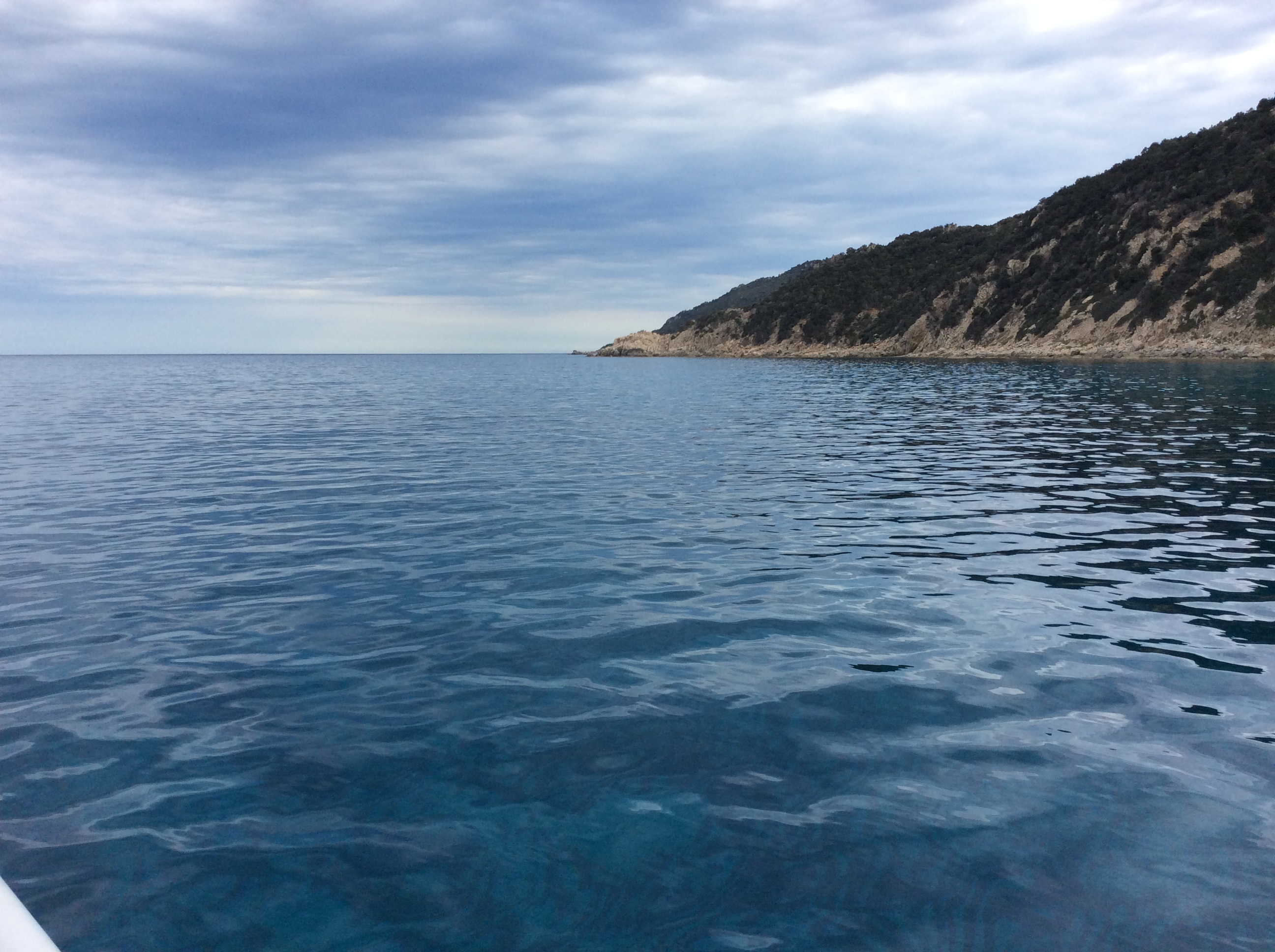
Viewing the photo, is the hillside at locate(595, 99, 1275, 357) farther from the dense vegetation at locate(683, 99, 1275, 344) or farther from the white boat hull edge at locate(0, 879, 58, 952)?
the white boat hull edge at locate(0, 879, 58, 952)

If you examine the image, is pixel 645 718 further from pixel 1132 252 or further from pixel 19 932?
pixel 1132 252

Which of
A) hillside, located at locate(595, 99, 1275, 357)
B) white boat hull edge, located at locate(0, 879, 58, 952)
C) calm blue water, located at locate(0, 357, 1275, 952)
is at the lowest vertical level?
calm blue water, located at locate(0, 357, 1275, 952)

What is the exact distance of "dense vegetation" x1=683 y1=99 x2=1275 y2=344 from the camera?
72.7 metres

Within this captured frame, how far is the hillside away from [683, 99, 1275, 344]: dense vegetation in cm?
15

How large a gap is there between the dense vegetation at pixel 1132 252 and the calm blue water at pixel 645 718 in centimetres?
6912

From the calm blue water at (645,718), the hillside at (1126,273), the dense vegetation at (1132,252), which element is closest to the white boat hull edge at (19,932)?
the calm blue water at (645,718)

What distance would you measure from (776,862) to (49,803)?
514 centimetres

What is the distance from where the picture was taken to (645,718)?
7.04m

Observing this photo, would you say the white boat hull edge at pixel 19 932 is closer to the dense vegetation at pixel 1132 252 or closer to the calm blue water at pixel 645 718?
the calm blue water at pixel 645 718

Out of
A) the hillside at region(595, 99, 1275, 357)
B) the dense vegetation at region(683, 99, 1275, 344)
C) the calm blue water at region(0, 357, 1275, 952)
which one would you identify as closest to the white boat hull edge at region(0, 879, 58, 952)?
the calm blue water at region(0, 357, 1275, 952)

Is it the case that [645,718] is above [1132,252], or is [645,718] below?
below

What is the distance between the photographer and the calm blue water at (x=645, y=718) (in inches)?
184

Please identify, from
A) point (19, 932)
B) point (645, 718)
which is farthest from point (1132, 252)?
point (19, 932)

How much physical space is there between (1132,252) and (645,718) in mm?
94983
